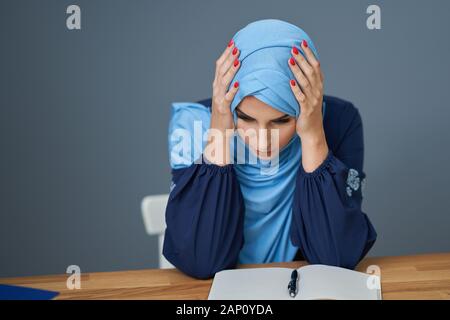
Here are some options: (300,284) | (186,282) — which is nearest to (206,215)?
(186,282)

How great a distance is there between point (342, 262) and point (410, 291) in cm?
19

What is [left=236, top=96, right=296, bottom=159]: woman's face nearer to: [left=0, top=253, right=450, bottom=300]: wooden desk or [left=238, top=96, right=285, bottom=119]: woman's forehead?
[left=238, top=96, right=285, bottom=119]: woman's forehead

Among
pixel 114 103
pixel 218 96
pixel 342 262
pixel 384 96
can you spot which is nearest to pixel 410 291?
pixel 342 262

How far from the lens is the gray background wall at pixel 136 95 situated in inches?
95.1

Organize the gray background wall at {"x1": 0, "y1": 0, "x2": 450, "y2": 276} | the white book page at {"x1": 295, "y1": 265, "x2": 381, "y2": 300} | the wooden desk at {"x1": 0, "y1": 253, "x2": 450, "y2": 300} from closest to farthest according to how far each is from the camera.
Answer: the white book page at {"x1": 295, "y1": 265, "x2": 381, "y2": 300}
the wooden desk at {"x1": 0, "y1": 253, "x2": 450, "y2": 300}
the gray background wall at {"x1": 0, "y1": 0, "x2": 450, "y2": 276}

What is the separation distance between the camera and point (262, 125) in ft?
4.50

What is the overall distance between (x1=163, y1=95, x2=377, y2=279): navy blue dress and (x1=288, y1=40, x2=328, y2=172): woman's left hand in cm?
3

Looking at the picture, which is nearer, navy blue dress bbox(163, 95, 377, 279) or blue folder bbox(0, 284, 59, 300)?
blue folder bbox(0, 284, 59, 300)

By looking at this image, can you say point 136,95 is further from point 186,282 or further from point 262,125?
Result: point 186,282

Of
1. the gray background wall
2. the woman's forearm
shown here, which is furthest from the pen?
the gray background wall

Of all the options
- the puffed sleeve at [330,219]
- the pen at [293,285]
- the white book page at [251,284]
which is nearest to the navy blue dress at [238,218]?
the puffed sleeve at [330,219]

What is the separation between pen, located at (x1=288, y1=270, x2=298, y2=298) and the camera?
41.7 inches

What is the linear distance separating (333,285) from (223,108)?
476mm

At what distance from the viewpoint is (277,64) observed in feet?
4.51
